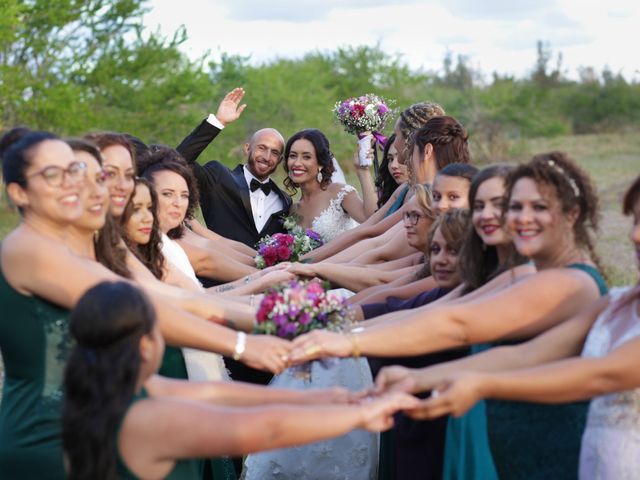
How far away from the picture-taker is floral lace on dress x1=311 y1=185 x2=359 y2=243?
8.84 metres

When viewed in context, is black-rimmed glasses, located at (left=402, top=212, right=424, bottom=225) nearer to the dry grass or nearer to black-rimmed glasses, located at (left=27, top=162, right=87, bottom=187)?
the dry grass

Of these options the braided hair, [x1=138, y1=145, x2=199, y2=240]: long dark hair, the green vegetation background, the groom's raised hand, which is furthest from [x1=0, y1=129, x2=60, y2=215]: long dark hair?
the green vegetation background

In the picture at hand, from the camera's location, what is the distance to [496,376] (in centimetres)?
371

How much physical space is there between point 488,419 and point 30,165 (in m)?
2.22

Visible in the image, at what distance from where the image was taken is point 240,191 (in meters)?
8.83

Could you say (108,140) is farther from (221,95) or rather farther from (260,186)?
(221,95)

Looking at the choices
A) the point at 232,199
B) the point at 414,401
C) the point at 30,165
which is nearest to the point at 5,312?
the point at 30,165

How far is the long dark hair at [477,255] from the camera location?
4703 millimetres

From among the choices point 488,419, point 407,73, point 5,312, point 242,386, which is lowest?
point 488,419

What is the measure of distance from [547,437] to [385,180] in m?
4.87

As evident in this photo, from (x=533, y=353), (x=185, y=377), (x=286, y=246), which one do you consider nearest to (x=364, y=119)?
(x=286, y=246)

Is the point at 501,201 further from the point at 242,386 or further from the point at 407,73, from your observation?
the point at 407,73

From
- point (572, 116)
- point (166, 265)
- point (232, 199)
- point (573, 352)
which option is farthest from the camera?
point (572, 116)

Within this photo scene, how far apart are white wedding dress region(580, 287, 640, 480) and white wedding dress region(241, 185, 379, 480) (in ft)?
7.35
